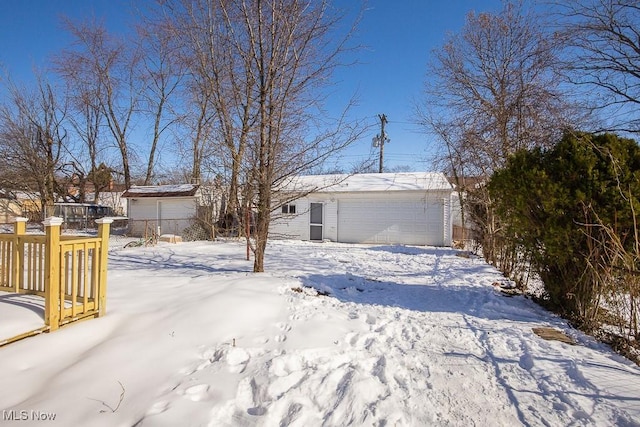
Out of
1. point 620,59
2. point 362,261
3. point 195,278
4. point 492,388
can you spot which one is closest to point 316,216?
point 362,261

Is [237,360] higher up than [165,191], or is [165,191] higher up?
[165,191]

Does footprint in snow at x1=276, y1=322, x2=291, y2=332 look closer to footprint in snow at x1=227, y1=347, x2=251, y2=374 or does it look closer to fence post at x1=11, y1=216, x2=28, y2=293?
footprint in snow at x1=227, y1=347, x2=251, y2=374

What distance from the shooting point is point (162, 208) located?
18.3 m

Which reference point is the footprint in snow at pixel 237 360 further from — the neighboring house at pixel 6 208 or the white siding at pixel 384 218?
the neighboring house at pixel 6 208

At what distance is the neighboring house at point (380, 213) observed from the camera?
14.4 meters

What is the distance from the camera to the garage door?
14.5 meters

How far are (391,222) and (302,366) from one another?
491 inches

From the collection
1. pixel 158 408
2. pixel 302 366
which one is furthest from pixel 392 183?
pixel 158 408

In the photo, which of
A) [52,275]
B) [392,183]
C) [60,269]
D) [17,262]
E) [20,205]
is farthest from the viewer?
[20,205]

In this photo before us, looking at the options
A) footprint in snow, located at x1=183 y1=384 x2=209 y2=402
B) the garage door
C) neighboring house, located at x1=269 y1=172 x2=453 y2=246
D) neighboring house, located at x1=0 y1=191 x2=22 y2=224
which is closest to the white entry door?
neighboring house, located at x1=269 y1=172 x2=453 y2=246

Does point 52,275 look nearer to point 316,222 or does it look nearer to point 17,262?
point 17,262

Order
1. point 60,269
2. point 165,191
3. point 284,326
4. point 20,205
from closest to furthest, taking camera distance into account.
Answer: point 60,269 < point 284,326 < point 165,191 < point 20,205

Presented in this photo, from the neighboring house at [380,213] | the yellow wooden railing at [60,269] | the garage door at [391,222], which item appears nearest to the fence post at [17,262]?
the yellow wooden railing at [60,269]

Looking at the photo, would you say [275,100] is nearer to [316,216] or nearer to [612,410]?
[612,410]
